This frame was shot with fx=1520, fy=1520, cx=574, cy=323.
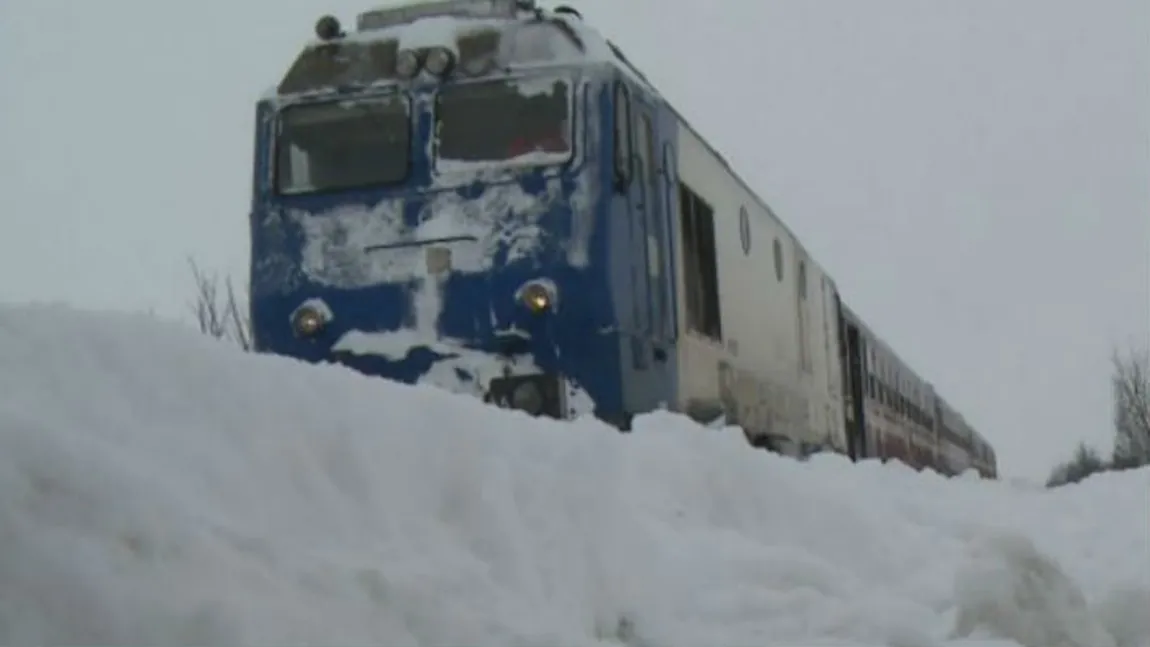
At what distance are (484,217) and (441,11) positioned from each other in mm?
1766

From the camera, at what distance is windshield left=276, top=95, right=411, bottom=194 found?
9.13 metres

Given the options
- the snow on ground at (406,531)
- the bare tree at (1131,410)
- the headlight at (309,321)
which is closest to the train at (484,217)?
the headlight at (309,321)

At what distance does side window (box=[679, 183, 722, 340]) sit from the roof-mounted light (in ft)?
5.30

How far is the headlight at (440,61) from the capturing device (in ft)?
30.0

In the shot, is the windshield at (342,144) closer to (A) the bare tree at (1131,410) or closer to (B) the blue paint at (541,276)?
(B) the blue paint at (541,276)

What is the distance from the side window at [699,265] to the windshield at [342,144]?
6.48 feet

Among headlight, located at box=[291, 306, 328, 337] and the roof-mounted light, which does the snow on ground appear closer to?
headlight, located at box=[291, 306, 328, 337]

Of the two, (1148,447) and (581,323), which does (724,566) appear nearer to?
(581,323)

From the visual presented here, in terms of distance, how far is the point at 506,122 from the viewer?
8953mm

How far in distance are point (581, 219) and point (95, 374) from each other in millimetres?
5585

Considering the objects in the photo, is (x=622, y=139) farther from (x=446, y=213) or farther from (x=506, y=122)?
(x=446, y=213)

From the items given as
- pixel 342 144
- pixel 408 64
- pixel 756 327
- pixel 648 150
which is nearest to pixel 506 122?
pixel 408 64

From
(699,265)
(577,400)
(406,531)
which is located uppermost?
(699,265)

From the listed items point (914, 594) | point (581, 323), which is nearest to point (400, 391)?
point (914, 594)
